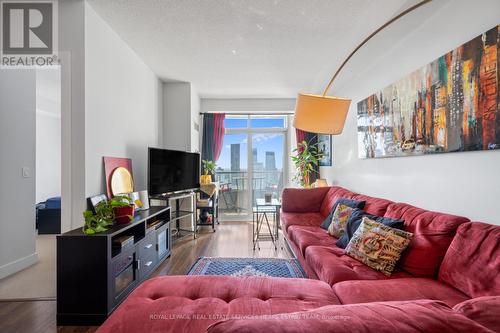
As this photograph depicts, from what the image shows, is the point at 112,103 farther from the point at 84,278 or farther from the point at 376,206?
the point at 376,206

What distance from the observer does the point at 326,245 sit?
2350 mm

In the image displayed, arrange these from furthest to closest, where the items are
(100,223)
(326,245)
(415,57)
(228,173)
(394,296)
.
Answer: (228,173), (326,245), (415,57), (100,223), (394,296)

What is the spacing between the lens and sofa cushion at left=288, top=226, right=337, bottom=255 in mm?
2399

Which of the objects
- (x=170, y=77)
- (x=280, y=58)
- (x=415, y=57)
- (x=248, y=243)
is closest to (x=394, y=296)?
(x=415, y=57)

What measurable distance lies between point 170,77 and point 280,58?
192 centimetres

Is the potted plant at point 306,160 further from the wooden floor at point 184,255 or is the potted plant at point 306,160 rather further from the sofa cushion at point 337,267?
the sofa cushion at point 337,267

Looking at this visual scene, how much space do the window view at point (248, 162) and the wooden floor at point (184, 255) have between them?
1.77ft

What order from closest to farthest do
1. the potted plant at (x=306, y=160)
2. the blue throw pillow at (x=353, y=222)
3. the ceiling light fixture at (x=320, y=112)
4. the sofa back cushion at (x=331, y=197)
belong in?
the ceiling light fixture at (x=320, y=112) < the blue throw pillow at (x=353, y=222) < the sofa back cushion at (x=331, y=197) < the potted plant at (x=306, y=160)

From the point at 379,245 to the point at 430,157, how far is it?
86 cm

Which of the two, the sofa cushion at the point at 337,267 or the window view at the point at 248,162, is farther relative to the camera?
the window view at the point at 248,162

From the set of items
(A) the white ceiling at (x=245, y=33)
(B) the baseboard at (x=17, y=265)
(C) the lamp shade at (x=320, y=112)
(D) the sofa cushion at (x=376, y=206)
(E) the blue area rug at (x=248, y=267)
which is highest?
(A) the white ceiling at (x=245, y=33)

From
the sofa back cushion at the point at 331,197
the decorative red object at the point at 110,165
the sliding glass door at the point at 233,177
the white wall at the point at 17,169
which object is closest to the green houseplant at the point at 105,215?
the decorative red object at the point at 110,165

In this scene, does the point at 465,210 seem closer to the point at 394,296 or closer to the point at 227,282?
the point at 394,296
